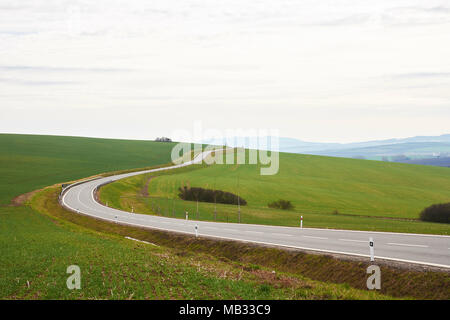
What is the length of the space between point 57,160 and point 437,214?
80.6 meters

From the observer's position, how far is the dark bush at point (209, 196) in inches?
2247

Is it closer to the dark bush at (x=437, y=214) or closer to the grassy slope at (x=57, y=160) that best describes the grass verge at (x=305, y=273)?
the dark bush at (x=437, y=214)

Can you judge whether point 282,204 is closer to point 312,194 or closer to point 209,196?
point 312,194

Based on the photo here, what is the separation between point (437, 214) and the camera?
1791 inches

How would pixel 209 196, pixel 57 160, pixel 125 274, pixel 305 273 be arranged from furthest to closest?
1. pixel 57 160
2. pixel 209 196
3. pixel 305 273
4. pixel 125 274

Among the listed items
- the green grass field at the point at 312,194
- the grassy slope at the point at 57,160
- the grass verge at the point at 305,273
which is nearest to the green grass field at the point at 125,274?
the grass verge at the point at 305,273

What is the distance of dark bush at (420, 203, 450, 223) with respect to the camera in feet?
148

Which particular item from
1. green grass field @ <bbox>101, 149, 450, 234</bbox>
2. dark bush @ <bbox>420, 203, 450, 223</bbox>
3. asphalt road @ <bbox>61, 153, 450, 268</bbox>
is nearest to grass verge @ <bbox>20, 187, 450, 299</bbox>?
asphalt road @ <bbox>61, 153, 450, 268</bbox>

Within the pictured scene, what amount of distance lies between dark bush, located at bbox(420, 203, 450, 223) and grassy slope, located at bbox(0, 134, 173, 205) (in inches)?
1894

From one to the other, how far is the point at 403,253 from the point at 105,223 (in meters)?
26.2

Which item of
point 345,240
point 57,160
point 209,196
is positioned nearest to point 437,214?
point 209,196

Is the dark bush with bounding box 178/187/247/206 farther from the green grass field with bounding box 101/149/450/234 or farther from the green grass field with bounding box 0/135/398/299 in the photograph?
the green grass field with bounding box 0/135/398/299

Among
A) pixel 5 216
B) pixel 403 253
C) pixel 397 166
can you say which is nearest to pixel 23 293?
pixel 403 253

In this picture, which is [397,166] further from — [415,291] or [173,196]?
[415,291]
